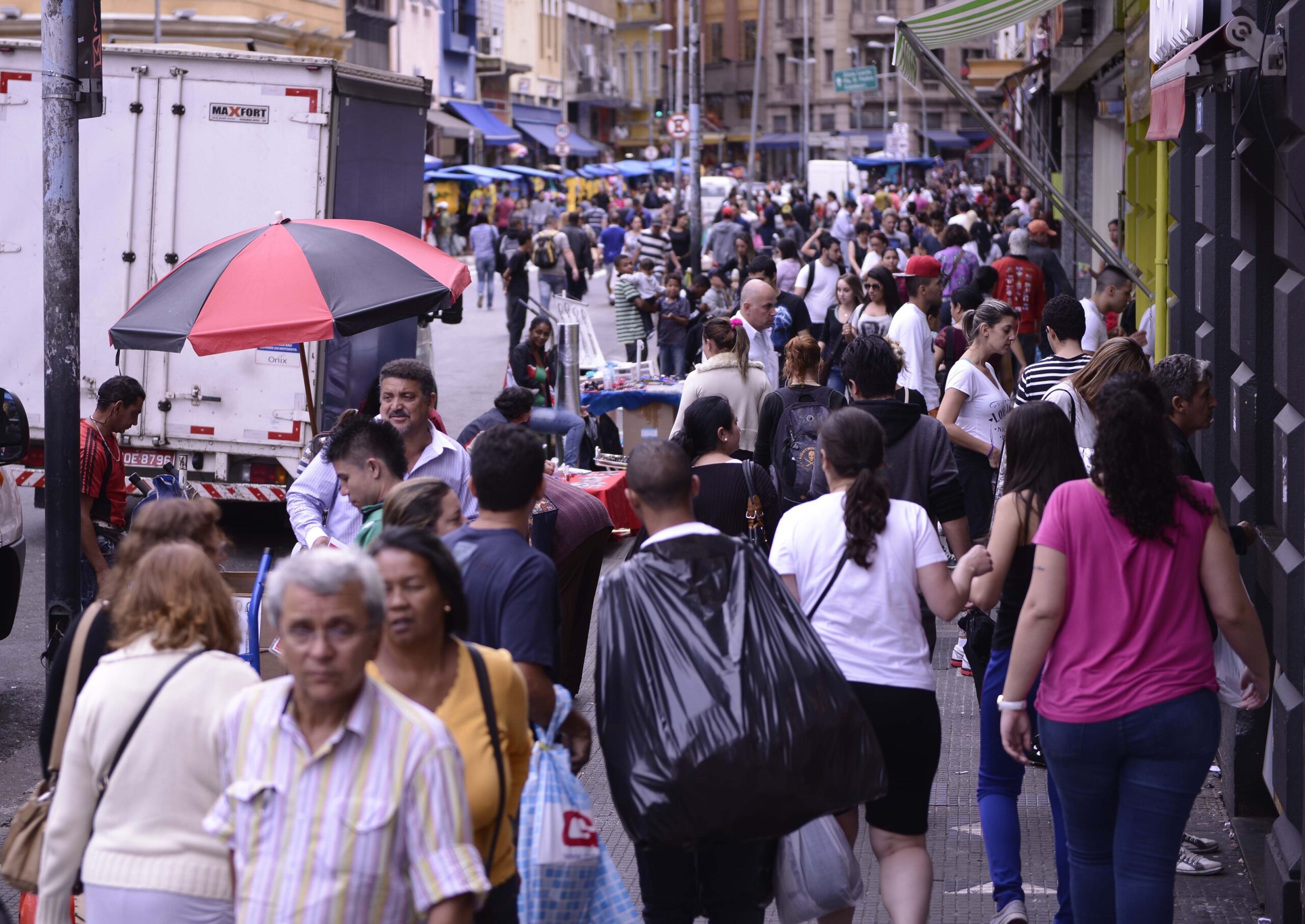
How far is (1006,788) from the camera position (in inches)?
201

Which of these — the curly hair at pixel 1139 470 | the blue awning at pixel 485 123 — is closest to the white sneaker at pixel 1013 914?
the curly hair at pixel 1139 470

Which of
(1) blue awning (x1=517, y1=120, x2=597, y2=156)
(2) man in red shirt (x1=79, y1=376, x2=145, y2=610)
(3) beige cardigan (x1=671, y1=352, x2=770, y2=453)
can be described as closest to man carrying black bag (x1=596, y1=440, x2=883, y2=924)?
(3) beige cardigan (x1=671, y1=352, x2=770, y2=453)

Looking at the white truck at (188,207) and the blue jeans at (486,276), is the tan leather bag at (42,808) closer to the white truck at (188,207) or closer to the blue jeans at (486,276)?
the white truck at (188,207)

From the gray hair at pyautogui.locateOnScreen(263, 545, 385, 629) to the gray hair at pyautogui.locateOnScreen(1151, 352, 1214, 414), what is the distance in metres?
3.16

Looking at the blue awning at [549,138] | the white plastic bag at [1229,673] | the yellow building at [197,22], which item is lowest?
the white plastic bag at [1229,673]

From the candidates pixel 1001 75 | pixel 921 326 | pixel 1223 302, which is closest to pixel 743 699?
pixel 1223 302

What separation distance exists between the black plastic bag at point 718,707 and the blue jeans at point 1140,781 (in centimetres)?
54

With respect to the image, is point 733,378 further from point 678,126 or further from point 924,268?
point 678,126

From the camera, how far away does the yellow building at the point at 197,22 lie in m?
30.9

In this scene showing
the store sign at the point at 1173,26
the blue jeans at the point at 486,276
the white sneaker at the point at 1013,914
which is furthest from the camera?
the blue jeans at the point at 486,276

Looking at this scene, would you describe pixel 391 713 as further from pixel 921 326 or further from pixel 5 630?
pixel 921 326

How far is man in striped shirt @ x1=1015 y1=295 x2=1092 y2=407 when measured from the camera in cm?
682

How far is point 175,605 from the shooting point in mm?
3348

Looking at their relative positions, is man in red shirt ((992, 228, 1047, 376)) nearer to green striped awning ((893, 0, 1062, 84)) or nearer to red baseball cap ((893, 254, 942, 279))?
red baseball cap ((893, 254, 942, 279))
